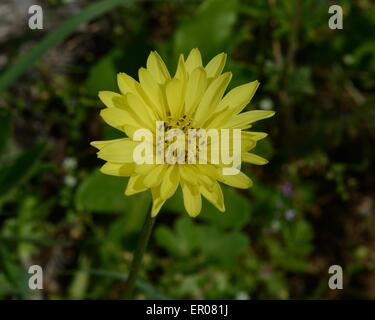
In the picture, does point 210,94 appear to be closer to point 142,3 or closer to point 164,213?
point 164,213

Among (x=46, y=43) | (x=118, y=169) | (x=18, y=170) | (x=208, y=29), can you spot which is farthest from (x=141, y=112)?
(x=208, y=29)

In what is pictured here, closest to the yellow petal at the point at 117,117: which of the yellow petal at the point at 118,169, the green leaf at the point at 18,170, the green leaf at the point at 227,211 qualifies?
the yellow petal at the point at 118,169

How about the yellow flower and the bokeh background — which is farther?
the bokeh background

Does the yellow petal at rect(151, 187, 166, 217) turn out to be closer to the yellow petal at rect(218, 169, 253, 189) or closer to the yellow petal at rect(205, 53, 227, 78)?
the yellow petal at rect(218, 169, 253, 189)


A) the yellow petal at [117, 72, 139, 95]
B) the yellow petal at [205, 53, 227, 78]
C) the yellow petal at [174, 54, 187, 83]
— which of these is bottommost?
the yellow petal at [117, 72, 139, 95]

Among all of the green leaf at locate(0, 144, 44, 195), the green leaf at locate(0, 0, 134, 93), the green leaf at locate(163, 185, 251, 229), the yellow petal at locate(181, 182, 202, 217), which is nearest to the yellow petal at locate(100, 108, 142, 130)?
the yellow petal at locate(181, 182, 202, 217)

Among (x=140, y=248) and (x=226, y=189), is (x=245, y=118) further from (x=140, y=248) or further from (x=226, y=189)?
(x=226, y=189)

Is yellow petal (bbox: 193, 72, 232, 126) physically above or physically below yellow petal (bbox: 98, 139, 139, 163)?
above
